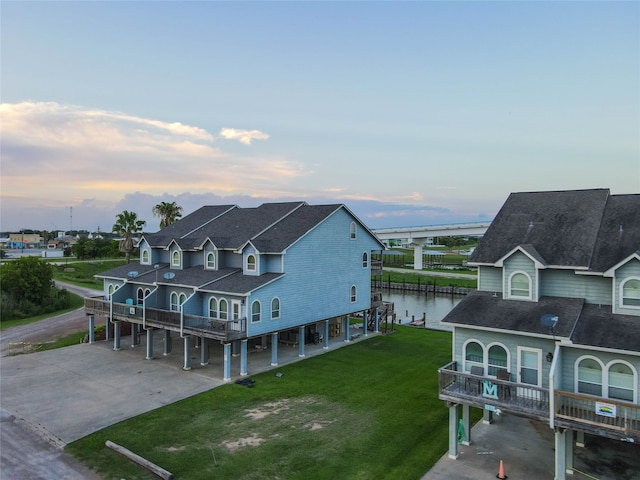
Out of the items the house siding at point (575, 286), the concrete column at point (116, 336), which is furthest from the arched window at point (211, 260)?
the house siding at point (575, 286)

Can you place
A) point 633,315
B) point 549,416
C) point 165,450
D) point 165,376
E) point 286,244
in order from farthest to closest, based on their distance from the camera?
1. point 286,244
2. point 165,376
3. point 165,450
4. point 633,315
5. point 549,416

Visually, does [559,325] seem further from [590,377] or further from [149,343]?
[149,343]

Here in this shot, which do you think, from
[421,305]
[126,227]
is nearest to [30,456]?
[126,227]

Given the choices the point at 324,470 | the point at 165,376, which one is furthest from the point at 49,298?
the point at 324,470

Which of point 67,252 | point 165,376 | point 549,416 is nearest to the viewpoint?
point 549,416

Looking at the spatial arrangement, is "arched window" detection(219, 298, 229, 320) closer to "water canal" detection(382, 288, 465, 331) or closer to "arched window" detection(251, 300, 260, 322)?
"arched window" detection(251, 300, 260, 322)

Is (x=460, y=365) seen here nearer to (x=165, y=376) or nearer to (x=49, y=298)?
(x=165, y=376)
